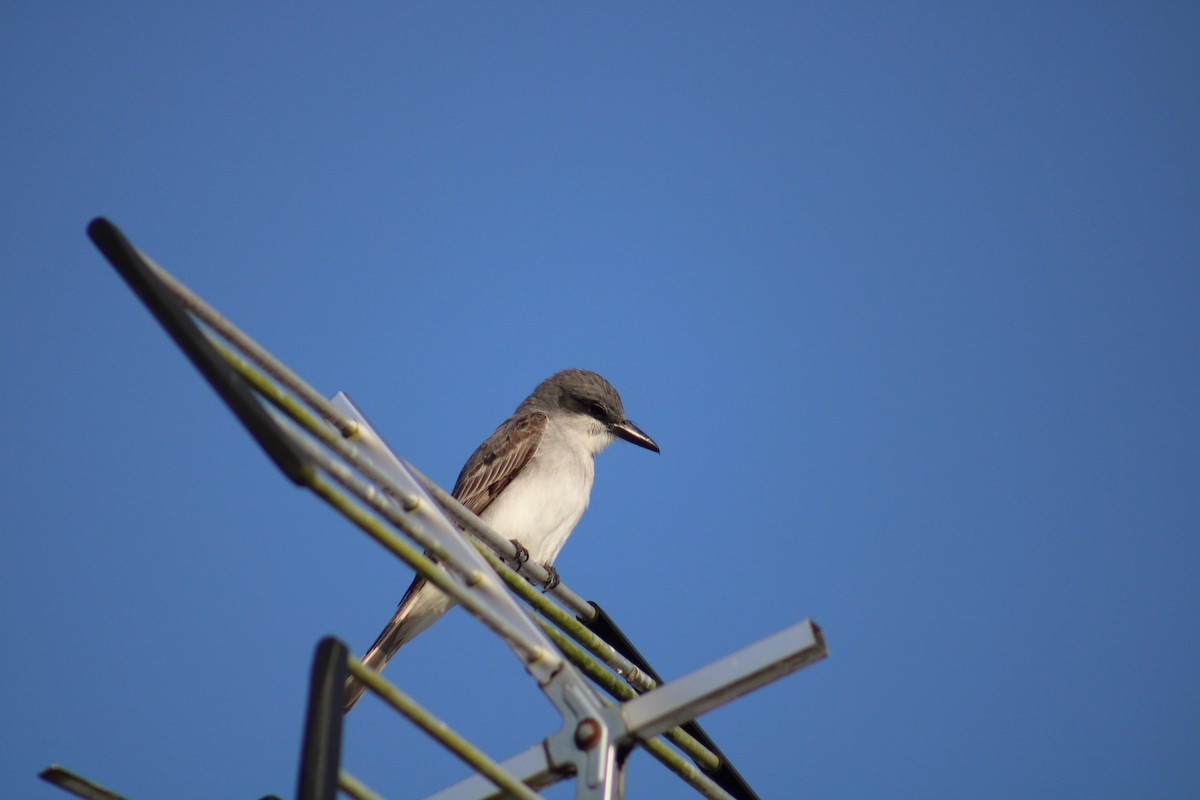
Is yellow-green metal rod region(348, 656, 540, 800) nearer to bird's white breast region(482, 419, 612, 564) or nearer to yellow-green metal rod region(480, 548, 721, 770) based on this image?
yellow-green metal rod region(480, 548, 721, 770)

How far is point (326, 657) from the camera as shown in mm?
2232

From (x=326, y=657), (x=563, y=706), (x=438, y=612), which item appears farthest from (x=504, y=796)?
(x=438, y=612)

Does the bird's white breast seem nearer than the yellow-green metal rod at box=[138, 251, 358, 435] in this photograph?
No

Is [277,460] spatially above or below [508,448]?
below

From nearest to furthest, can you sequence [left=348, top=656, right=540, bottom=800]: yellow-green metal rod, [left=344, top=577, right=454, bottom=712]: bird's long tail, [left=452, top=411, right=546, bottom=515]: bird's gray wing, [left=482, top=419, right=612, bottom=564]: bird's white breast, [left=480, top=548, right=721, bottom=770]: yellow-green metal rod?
1. [left=348, top=656, right=540, bottom=800]: yellow-green metal rod
2. [left=480, top=548, right=721, bottom=770]: yellow-green metal rod
3. [left=344, top=577, right=454, bottom=712]: bird's long tail
4. [left=482, top=419, right=612, bottom=564]: bird's white breast
5. [left=452, top=411, right=546, bottom=515]: bird's gray wing

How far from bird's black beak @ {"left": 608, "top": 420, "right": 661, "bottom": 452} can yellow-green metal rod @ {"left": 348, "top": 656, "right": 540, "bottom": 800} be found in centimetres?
753

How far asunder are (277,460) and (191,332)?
0.31 m

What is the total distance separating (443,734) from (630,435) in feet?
25.4

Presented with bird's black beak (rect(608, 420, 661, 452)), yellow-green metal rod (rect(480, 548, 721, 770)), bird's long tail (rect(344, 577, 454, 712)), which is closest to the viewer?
yellow-green metal rod (rect(480, 548, 721, 770))

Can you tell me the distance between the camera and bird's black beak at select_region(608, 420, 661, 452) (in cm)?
1038

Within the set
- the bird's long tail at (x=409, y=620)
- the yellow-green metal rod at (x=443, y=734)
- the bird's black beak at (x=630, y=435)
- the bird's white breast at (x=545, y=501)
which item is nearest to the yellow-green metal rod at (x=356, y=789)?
the yellow-green metal rod at (x=443, y=734)

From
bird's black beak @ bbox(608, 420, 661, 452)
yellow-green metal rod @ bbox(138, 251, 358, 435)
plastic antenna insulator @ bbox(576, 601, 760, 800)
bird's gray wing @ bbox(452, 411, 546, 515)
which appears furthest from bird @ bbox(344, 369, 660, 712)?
yellow-green metal rod @ bbox(138, 251, 358, 435)

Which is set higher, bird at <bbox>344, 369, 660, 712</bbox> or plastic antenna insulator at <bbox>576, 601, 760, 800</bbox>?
bird at <bbox>344, 369, 660, 712</bbox>

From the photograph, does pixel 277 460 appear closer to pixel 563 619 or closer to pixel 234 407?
pixel 234 407
